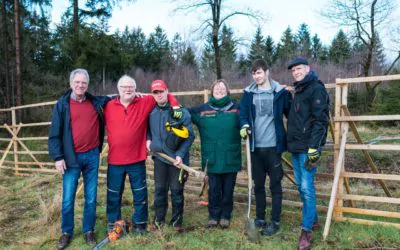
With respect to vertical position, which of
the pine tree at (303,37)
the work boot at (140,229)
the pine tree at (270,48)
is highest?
the pine tree at (303,37)

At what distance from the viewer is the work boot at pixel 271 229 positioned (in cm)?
396

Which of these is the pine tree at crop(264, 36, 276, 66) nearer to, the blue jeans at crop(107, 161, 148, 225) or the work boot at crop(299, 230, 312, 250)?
the blue jeans at crop(107, 161, 148, 225)

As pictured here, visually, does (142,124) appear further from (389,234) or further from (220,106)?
(389,234)

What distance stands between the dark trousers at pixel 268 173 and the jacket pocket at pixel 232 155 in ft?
0.55

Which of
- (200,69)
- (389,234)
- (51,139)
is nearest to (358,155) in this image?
(389,234)

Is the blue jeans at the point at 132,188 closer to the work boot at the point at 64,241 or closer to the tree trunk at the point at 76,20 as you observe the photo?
the work boot at the point at 64,241

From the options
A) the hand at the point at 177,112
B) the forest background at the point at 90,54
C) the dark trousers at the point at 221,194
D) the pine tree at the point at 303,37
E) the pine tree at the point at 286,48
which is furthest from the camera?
the pine tree at the point at 303,37

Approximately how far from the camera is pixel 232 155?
13.3 ft

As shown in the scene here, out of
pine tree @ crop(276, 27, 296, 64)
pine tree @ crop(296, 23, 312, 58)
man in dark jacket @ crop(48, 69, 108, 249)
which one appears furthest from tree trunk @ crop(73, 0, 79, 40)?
pine tree @ crop(296, 23, 312, 58)

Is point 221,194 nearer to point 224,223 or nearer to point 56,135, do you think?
point 224,223

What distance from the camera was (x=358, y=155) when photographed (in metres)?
8.98

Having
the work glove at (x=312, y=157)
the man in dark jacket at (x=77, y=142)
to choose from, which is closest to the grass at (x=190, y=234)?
the man in dark jacket at (x=77, y=142)

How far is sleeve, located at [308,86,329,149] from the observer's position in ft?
11.4

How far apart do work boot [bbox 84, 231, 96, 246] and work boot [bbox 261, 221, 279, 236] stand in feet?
6.15
